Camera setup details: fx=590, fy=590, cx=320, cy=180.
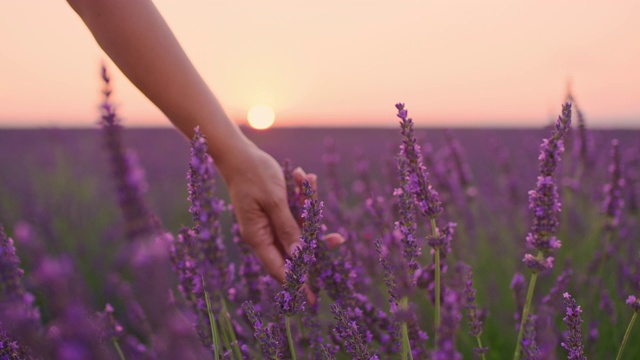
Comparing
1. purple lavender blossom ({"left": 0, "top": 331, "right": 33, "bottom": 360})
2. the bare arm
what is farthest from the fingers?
purple lavender blossom ({"left": 0, "top": 331, "right": 33, "bottom": 360})

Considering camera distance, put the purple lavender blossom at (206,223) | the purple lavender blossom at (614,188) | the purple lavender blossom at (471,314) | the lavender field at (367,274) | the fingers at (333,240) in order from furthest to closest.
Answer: the purple lavender blossom at (614,188), the fingers at (333,240), the purple lavender blossom at (471,314), the purple lavender blossom at (206,223), the lavender field at (367,274)

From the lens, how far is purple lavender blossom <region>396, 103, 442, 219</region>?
1.34m

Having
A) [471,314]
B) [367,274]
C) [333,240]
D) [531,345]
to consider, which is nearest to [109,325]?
[333,240]

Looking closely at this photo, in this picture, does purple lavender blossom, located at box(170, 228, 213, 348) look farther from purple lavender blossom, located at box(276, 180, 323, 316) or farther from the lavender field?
purple lavender blossom, located at box(276, 180, 323, 316)

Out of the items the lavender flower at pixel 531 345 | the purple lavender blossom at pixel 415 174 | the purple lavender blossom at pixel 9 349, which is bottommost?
the lavender flower at pixel 531 345

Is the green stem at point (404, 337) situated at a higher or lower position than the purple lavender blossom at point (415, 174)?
lower

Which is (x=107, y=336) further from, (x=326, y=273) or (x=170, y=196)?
(x=170, y=196)

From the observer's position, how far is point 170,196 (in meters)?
7.33

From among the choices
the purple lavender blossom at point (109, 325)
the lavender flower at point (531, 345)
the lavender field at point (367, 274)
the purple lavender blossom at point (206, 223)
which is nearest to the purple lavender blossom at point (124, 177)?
the lavender field at point (367, 274)

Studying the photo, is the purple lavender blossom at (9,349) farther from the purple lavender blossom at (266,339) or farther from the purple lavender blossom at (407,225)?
the purple lavender blossom at (407,225)

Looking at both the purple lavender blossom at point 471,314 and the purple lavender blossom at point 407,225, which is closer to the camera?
the purple lavender blossom at point 407,225

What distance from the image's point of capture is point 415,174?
1388mm

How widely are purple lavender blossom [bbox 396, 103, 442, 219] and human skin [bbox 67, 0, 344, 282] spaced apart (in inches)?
15.0

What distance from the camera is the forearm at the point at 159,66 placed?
165 cm
